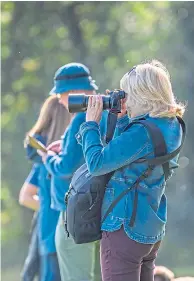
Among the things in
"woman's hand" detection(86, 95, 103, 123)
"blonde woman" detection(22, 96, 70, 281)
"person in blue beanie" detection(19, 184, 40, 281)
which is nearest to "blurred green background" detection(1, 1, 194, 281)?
"person in blue beanie" detection(19, 184, 40, 281)

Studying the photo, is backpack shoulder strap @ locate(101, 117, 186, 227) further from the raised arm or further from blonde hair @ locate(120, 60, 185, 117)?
the raised arm

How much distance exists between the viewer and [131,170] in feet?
10.7

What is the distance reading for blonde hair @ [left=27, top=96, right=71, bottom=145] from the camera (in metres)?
4.93

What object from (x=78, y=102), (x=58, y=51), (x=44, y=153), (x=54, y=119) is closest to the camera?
(x=78, y=102)

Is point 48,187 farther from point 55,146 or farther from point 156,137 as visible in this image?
point 156,137

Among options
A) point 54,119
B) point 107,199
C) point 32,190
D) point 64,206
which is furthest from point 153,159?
point 32,190

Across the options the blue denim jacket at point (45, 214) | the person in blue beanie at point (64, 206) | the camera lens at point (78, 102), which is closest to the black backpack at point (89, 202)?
the camera lens at point (78, 102)

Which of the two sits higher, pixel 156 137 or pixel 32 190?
pixel 32 190

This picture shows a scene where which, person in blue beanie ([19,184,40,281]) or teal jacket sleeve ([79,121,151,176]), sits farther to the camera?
person in blue beanie ([19,184,40,281])

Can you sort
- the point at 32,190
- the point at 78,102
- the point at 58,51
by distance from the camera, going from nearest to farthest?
1. the point at 78,102
2. the point at 32,190
3. the point at 58,51

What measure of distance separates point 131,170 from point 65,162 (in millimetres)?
1104

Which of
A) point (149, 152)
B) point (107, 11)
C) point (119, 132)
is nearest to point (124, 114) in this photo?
point (119, 132)

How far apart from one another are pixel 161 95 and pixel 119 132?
281 mm

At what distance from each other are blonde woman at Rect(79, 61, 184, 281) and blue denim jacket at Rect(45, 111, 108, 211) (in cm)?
94
